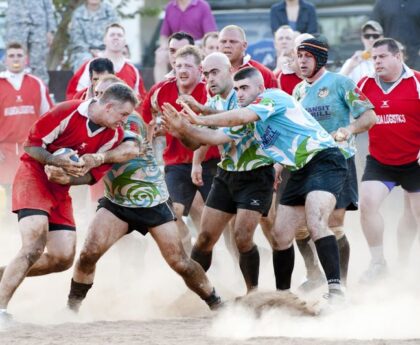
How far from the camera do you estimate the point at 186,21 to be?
15969mm

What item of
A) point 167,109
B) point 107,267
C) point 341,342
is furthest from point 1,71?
point 341,342

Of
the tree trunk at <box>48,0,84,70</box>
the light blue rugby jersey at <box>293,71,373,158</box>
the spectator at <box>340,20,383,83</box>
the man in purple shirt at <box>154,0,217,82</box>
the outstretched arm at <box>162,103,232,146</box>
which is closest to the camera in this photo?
the outstretched arm at <box>162,103,232,146</box>

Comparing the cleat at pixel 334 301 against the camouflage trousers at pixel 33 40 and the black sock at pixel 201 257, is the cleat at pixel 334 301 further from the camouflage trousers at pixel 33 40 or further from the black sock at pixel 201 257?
the camouflage trousers at pixel 33 40

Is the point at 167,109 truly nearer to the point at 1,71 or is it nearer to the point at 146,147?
the point at 146,147

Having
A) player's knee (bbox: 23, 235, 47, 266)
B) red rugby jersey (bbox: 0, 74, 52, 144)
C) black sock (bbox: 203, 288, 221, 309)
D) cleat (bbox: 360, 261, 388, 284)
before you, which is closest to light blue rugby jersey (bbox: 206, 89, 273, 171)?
black sock (bbox: 203, 288, 221, 309)

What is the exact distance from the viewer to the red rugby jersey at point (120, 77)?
13.4m

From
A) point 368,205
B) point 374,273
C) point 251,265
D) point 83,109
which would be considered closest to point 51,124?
point 83,109

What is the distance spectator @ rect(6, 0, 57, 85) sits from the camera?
1608cm

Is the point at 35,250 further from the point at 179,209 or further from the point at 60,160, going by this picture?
the point at 179,209

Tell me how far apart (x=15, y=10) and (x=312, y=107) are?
22.2ft

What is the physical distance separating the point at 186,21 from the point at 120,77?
8.81ft

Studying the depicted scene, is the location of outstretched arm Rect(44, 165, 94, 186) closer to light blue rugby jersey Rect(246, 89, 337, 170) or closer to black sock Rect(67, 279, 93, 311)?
black sock Rect(67, 279, 93, 311)

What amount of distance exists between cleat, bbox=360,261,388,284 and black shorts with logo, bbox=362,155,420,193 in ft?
2.68

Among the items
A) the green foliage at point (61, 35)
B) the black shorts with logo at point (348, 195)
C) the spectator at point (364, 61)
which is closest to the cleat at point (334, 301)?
the black shorts with logo at point (348, 195)
